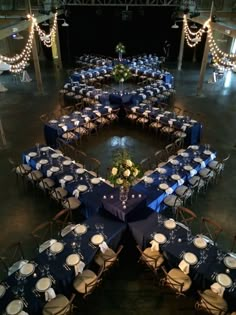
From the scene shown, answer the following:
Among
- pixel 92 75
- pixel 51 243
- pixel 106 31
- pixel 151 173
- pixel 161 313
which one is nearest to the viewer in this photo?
pixel 161 313

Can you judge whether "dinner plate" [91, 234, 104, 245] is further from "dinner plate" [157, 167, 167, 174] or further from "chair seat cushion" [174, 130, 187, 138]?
"chair seat cushion" [174, 130, 187, 138]

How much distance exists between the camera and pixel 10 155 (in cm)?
948

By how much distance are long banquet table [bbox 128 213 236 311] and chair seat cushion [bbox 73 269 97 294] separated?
121 centimetres

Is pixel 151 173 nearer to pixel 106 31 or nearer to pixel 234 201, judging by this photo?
pixel 234 201

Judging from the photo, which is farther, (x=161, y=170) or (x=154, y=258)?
(x=161, y=170)

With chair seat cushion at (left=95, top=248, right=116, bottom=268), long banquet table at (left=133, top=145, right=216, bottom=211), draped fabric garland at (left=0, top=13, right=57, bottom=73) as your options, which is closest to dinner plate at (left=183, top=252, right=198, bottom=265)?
chair seat cushion at (left=95, top=248, right=116, bottom=268)

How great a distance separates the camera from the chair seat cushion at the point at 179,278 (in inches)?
197

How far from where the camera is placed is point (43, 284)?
470 centimetres

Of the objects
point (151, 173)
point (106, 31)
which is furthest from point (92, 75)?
point (151, 173)

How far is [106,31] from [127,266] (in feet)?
59.7

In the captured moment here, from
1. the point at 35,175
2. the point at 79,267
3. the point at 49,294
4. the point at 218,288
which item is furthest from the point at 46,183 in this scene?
the point at 218,288

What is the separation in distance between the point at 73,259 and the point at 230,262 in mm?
2805

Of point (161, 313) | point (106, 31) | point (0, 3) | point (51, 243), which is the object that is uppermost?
point (0, 3)

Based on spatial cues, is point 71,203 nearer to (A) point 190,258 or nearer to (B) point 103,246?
(B) point 103,246
